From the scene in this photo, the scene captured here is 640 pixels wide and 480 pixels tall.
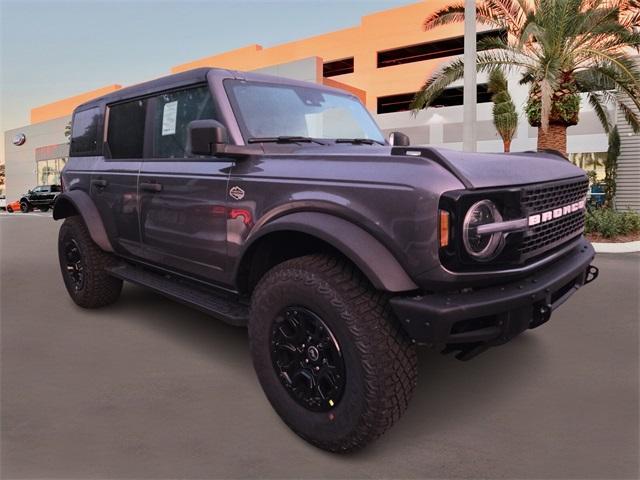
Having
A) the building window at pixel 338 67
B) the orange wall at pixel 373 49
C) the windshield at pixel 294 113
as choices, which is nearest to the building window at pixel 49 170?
the orange wall at pixel 373 49

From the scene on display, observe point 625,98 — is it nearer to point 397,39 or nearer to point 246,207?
point 246,207

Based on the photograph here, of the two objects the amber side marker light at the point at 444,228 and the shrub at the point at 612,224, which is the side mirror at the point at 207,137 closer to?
the amber side marker light at the point at 444,228

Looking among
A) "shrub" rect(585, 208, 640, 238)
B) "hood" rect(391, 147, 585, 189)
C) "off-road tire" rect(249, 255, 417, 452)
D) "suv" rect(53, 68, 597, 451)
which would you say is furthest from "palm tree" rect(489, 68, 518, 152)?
"off-road tire" rect(249, 255, 417, 452)

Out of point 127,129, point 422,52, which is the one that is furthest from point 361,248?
point 422,52

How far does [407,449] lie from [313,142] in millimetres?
1916

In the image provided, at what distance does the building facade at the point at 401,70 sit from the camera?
29.4 meters

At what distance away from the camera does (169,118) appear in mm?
3877

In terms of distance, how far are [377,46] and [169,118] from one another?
36.4 meters

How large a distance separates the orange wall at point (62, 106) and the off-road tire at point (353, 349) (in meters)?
60.0

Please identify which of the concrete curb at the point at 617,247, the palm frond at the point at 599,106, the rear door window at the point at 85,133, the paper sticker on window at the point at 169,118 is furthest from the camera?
the palm frond at the point at 599,106

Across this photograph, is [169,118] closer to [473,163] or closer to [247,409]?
[247,409]

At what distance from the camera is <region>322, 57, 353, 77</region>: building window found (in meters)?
40.6

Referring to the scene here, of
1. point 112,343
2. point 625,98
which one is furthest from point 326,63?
point 112,343

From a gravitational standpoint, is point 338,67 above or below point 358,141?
above
